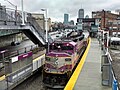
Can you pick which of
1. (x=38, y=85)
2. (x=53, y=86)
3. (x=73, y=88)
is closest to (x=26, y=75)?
(x=38, y=85)

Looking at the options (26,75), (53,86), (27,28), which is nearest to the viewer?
(53,86)

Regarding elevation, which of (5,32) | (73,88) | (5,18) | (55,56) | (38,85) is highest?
(5,18)

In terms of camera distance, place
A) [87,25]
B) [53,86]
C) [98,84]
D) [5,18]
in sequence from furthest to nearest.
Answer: [87,25] < [5,18] < [53,86] < [98,84]

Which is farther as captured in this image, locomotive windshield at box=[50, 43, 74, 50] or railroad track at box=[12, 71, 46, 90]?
locomotive windshield at box=[50, 43, 74, 50]

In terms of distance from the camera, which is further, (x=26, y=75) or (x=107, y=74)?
(x=26, y=75)

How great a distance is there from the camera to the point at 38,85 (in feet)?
54.4

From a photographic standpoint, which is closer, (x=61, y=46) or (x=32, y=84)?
(x=61, y=46)

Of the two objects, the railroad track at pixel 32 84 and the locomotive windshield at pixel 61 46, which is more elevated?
the locomotive windshield at pixel 61 46

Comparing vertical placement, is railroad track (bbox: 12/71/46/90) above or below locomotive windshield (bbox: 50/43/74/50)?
below

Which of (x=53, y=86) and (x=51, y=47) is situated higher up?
(x=51, y=47)

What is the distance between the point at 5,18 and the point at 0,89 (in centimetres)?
695

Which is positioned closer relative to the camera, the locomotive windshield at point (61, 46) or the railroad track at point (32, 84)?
the railroad track at point (32, 84)

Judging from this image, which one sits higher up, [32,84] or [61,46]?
[61,46]

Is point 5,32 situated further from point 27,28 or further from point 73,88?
point 73,88
